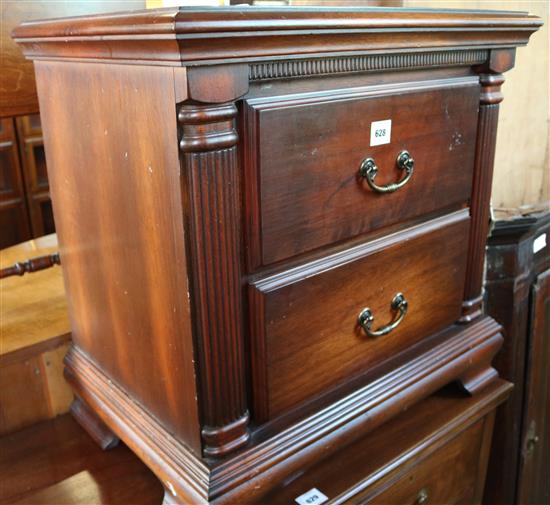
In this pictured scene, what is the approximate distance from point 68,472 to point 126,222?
1.31ft

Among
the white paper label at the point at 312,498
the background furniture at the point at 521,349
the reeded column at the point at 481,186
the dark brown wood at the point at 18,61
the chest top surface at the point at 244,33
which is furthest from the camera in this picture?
the background furniture at the point at 521,349

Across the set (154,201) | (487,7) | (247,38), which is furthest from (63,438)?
(487,7)

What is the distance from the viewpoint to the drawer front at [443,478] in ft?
2.80

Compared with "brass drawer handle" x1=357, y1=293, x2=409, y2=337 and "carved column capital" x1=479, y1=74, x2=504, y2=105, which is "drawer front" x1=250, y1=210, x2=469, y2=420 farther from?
"carved column capital" x1=479, y1=74, x2=504, y2=105

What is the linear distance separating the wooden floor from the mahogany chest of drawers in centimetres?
5

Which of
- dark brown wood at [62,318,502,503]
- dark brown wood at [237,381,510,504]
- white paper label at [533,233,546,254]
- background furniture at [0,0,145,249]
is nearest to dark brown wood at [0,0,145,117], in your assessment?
dark brown wood at [62,318,502,503]

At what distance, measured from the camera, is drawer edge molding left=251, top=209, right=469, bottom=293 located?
0.66 m

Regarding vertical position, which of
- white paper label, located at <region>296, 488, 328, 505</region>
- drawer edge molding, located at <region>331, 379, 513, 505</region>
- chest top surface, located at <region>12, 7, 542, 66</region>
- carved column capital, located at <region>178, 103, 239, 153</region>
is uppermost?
chest top surface, located at <region>12, 7, 542, 66</region>

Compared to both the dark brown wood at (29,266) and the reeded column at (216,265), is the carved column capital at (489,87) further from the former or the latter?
the dark brown wood at (29,266)

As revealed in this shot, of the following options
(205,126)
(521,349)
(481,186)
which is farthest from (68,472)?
(521,349)

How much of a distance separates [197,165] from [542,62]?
106 centimetres

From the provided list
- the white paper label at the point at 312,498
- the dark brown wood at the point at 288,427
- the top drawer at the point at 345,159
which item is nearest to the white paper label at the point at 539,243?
the dark brown wood at the point at 288,427

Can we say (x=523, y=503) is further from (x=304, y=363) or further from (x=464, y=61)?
(x=464, y=61)

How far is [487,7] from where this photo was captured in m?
1.30
